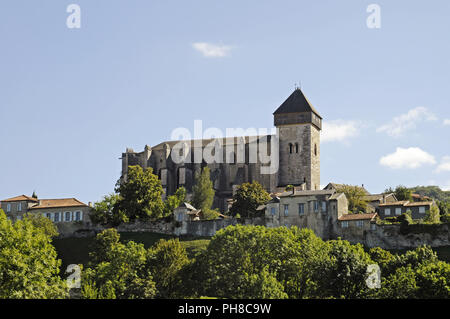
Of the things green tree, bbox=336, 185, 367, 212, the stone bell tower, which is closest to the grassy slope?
green tree, bbox=336, 185, 367, 212

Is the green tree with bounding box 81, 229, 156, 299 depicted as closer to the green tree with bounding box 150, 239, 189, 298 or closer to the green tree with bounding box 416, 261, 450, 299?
the green tree with bounding box 150, 239, 189, 298

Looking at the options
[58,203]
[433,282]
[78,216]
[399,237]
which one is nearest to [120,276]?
[433,282]

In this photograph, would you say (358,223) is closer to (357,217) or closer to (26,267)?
(357,217)

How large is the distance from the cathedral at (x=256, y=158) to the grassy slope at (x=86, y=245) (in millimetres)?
22967

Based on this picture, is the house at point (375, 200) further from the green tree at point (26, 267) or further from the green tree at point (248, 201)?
the green tree at point (26, 267)

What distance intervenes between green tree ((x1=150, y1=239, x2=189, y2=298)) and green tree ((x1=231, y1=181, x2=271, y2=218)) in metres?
19.1

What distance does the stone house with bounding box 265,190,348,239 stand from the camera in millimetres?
73250

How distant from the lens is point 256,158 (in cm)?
10238

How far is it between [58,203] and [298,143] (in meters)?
32.8

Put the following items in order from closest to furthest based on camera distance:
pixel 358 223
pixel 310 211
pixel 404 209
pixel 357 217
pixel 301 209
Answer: pixel 358 223
pixel 357 217
pixel 310 211
pixel 301 209
pixel 404 209

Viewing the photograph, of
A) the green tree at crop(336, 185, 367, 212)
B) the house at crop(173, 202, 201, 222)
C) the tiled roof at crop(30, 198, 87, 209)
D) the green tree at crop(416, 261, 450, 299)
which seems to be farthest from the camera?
the tiled roof at crop(30, 198, 87, 209)

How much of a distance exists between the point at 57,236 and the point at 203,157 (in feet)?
102

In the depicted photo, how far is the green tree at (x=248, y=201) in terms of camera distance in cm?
8156
